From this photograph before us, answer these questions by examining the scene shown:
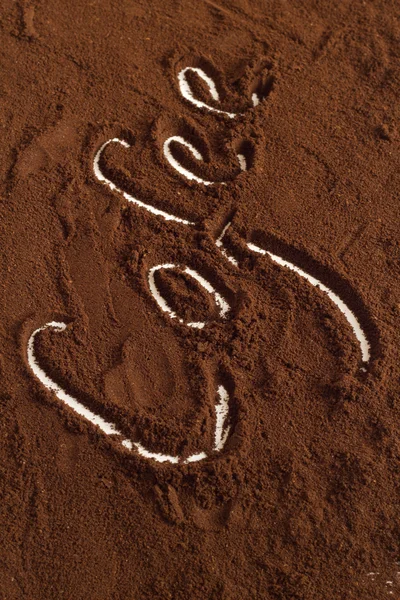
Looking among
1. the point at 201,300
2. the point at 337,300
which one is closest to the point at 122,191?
the point at 201,300

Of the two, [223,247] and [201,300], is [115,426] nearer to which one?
[201,300]

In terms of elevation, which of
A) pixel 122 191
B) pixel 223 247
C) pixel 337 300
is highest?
pixel 337 300

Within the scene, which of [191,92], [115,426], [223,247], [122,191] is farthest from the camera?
[191,92]

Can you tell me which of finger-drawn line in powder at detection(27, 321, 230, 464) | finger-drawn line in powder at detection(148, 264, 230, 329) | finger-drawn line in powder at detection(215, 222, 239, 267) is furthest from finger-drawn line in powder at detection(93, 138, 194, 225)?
finger-drawn line in powder at detection(27, 321, 230, 464)

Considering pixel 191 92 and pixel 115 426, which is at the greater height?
pixel 191 92

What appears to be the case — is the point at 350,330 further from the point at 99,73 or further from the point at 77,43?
the point at 77,43

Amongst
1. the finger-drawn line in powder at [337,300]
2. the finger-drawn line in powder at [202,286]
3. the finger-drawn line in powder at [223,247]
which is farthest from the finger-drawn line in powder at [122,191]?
the finger-drawn line in powder at [337,300]

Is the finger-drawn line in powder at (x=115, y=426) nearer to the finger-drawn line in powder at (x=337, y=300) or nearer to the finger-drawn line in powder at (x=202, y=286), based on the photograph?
the finger-drawn line in powder at (x=202, y=286)

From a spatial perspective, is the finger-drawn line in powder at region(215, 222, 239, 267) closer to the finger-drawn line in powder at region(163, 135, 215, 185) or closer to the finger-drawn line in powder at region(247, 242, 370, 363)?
the finger-drawn line in powder at region(247, 242, 370, 363)
